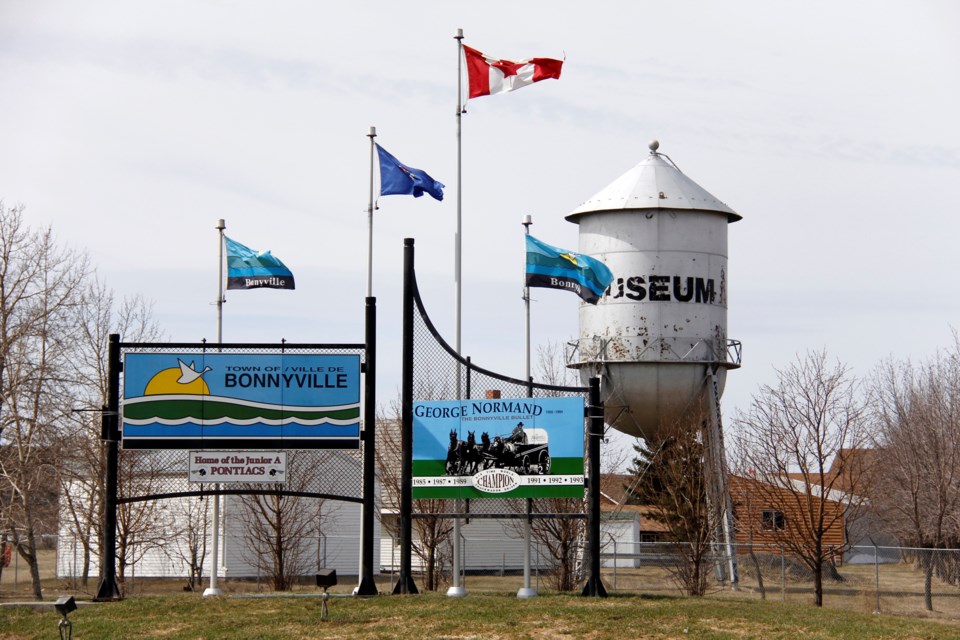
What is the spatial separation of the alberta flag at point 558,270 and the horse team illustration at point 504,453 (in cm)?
368

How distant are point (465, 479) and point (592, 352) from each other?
1221cm

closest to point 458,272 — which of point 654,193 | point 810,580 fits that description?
point 654,193

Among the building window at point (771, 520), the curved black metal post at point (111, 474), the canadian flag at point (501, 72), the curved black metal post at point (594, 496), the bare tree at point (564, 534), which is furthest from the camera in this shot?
the building window at point (771, 520)

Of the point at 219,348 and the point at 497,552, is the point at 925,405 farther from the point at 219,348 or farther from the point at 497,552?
the point at 219,348

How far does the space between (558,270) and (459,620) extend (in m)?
7.77

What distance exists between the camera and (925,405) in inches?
2151

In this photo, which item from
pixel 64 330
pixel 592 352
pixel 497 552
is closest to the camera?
pixel 592 352

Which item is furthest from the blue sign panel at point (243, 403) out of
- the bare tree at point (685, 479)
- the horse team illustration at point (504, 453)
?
the bare tree at point (685, 479)

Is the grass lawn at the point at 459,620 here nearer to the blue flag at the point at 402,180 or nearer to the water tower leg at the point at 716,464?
the blue flag at the point at 402,180

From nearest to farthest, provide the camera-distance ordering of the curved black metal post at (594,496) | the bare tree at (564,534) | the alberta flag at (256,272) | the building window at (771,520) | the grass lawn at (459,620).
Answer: the grass lawn at (459,620) < the curved black metal post at (594,496) < the alberta flag at (256,272) < the bare tree at (564,534) < the building window at (771,520)

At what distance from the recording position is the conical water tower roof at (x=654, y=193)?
32969 mm

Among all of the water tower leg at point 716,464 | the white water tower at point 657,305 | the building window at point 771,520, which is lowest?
the building window at point 771,520

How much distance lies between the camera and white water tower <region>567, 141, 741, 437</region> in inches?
1286

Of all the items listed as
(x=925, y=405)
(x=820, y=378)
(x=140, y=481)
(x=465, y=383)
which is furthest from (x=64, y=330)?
(x=925, y=405)
